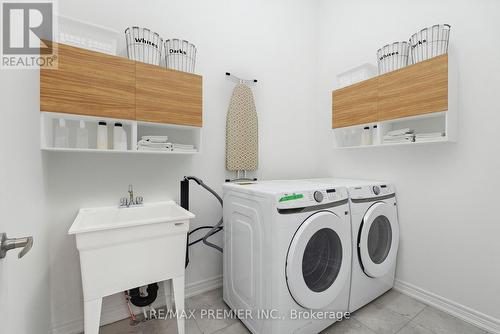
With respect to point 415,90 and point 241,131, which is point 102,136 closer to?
point 241,131

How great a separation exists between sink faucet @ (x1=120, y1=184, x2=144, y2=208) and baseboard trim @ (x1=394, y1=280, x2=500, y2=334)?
7.66 ft

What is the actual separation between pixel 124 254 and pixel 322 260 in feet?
4.10

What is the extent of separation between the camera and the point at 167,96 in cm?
155

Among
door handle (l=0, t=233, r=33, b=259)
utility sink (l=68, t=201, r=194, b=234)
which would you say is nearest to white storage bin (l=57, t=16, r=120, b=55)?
utility sink (l=68, t=201, r=194, b=234)

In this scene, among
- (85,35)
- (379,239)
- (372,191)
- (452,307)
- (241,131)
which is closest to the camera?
(85,35)

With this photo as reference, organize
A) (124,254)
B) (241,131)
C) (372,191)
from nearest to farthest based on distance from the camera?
(124,254), (372,191), (241,131)

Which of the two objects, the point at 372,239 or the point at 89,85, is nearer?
the point at 89,85

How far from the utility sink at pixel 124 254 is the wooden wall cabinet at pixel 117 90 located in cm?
68

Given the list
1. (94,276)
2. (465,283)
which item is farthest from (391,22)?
(94,276)

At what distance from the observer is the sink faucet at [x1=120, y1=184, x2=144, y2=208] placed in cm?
163

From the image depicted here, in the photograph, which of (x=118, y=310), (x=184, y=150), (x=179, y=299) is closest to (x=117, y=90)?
(x=184, y=150)

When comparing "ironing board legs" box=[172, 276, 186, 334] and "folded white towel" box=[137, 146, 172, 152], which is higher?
"folded white towel" box=[137, 146, 172, 152]

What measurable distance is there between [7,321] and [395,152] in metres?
2.59

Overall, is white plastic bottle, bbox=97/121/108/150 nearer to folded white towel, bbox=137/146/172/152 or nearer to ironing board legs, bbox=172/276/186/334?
folded white towel, bbox=137/146/172/152
